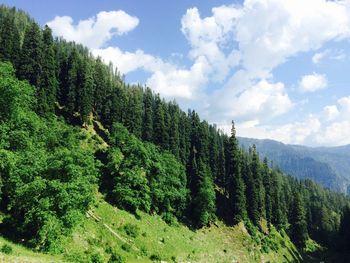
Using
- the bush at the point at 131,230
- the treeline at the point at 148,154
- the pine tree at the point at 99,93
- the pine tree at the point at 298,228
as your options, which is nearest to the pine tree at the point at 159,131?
the treeline at the point at 148,154

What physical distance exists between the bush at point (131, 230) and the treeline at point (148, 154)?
561 centimetres

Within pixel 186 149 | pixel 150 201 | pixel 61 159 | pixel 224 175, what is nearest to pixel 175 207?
pixel 150 201

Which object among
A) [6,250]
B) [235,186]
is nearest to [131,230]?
[6,250]

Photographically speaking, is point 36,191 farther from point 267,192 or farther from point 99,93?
point 267,192

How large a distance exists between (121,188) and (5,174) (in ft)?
93.9

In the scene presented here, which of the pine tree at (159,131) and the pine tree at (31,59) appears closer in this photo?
the pine tree at (31,59)

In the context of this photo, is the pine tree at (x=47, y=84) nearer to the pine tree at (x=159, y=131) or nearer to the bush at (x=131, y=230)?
the pine tree at (x=159, y=131)

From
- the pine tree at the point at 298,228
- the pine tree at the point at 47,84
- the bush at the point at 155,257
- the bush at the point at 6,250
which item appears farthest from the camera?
the pine tree at the point at 298,228

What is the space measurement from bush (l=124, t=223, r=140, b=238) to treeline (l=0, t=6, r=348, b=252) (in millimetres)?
5607

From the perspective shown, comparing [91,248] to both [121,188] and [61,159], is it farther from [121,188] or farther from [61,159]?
[121,188]

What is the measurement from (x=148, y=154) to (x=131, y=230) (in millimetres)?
20068

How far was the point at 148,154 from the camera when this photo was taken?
75.1m

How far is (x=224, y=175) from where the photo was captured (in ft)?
380

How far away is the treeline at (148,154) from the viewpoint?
7050 cm
